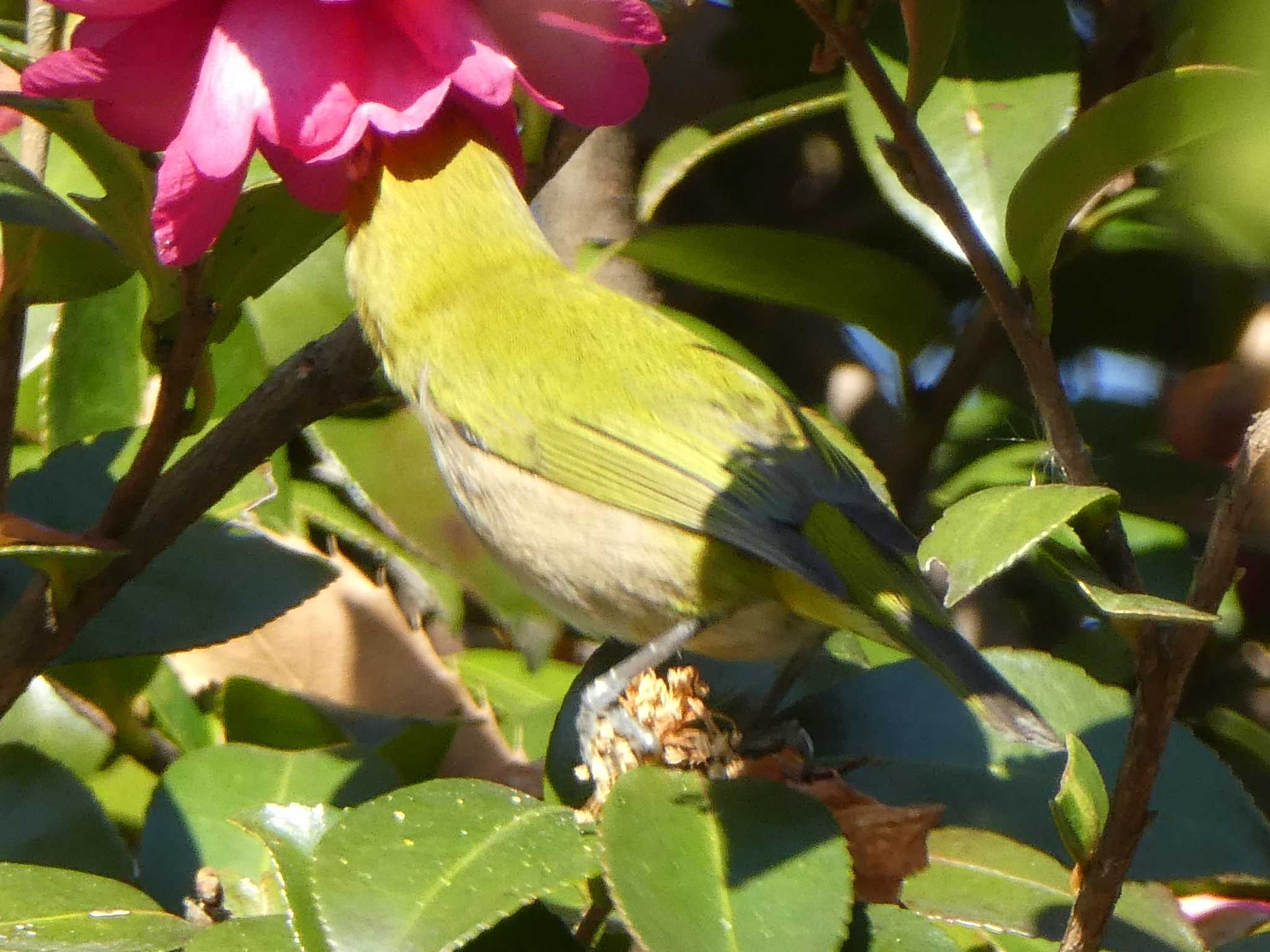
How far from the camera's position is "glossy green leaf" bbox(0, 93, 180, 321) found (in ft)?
4.19

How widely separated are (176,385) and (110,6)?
1.07ft

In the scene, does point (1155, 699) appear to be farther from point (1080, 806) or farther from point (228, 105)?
point (228, 105)

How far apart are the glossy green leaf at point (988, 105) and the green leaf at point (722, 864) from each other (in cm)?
74

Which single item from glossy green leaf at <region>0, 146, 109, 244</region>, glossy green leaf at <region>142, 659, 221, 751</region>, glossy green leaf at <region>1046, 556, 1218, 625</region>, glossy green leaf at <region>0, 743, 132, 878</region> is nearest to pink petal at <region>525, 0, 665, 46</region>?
glossy green leaf at <region>0, 146, 109, 244</region>

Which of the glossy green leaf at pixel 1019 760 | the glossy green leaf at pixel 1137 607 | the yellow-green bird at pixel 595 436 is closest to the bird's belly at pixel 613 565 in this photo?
the yellow-green bird at pixel 595 436

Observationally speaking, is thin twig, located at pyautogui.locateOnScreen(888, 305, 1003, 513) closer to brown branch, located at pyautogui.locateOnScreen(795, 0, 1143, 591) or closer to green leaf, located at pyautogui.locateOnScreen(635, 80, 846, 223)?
green leaf, located at pyautogui.locateOnScreen(635, 80, 846, 223)

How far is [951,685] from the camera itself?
53.3 inches

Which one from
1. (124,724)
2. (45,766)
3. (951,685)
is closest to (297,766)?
(45,766)

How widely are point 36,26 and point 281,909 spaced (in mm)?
901

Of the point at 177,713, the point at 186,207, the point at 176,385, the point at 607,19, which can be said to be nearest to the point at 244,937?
the point at 176,385

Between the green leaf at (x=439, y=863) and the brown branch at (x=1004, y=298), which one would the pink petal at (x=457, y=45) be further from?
the green leaf at (x=439, y=863)

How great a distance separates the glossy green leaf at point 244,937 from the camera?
3.60ft

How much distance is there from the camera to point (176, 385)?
127 cm

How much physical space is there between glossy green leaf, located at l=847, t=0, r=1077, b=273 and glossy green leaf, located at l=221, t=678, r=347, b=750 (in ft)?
3.35
